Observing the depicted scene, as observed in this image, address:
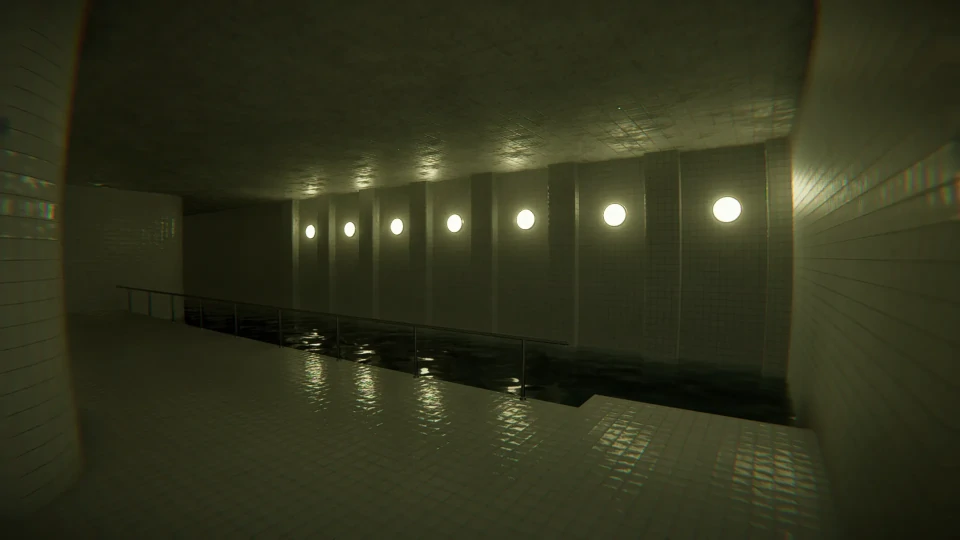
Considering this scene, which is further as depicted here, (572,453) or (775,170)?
(775,170)

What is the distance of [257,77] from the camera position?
5117mm

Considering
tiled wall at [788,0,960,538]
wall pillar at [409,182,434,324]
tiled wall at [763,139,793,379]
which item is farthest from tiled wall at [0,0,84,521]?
tiled wall at [763,139,793,379]

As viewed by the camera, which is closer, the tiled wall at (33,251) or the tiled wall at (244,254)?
the tiled wall at (33,251)

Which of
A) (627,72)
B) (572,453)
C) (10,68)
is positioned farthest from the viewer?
(627,72)

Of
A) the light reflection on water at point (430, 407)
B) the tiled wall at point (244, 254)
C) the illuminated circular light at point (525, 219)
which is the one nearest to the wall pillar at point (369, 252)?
the tiled wall at point (244, 254)

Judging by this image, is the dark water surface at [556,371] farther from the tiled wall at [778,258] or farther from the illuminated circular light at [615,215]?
the illuminated circular light at [615,215]

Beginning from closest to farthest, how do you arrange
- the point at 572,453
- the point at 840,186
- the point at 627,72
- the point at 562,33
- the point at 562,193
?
the point at 840,186 < the point at 572,453 < the point at 562,33 < the point at 627,72 < the point at 562,193

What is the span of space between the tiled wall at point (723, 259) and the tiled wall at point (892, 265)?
474cm

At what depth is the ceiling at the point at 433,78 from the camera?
383 cm

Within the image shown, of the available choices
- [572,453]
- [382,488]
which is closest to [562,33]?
[572,453]

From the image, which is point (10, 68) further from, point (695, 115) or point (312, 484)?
point (695, 115)

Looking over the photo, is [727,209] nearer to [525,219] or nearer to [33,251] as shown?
[525,219]

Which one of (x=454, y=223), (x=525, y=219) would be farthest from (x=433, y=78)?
(x=454, y=223)

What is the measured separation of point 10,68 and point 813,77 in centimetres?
654
